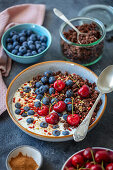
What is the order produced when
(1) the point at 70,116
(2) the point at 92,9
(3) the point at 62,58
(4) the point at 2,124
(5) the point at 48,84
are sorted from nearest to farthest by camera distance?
(1) the point at 70,116 → (4) the point at 2,124 → (5) the point at 48,84 → (3) the point at 62,58 → (2) the point at 92,9

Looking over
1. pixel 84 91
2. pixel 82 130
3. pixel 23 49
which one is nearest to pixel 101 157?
pixel 82 130

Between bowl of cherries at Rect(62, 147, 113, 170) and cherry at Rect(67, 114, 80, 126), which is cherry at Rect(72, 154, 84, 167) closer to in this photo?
bowl of cherries at Rect(62, 147, 113, 170)

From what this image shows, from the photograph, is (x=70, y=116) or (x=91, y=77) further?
(x=91, y=77)

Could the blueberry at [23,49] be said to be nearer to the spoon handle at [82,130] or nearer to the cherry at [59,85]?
the cherry at [59,85]

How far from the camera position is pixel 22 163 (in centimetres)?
104

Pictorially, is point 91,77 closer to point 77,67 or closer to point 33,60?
point 77,67

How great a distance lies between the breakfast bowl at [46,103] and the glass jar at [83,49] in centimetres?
11

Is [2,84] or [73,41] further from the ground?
[73,41]

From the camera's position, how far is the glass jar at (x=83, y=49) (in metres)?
1.46

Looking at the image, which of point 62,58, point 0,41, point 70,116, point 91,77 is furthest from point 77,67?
point 0,41

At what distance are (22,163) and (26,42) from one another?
2.73 ft

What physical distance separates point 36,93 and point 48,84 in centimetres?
10

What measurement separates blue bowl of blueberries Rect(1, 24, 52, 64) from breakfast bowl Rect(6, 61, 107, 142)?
12 cm

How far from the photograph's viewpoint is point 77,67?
142cm
